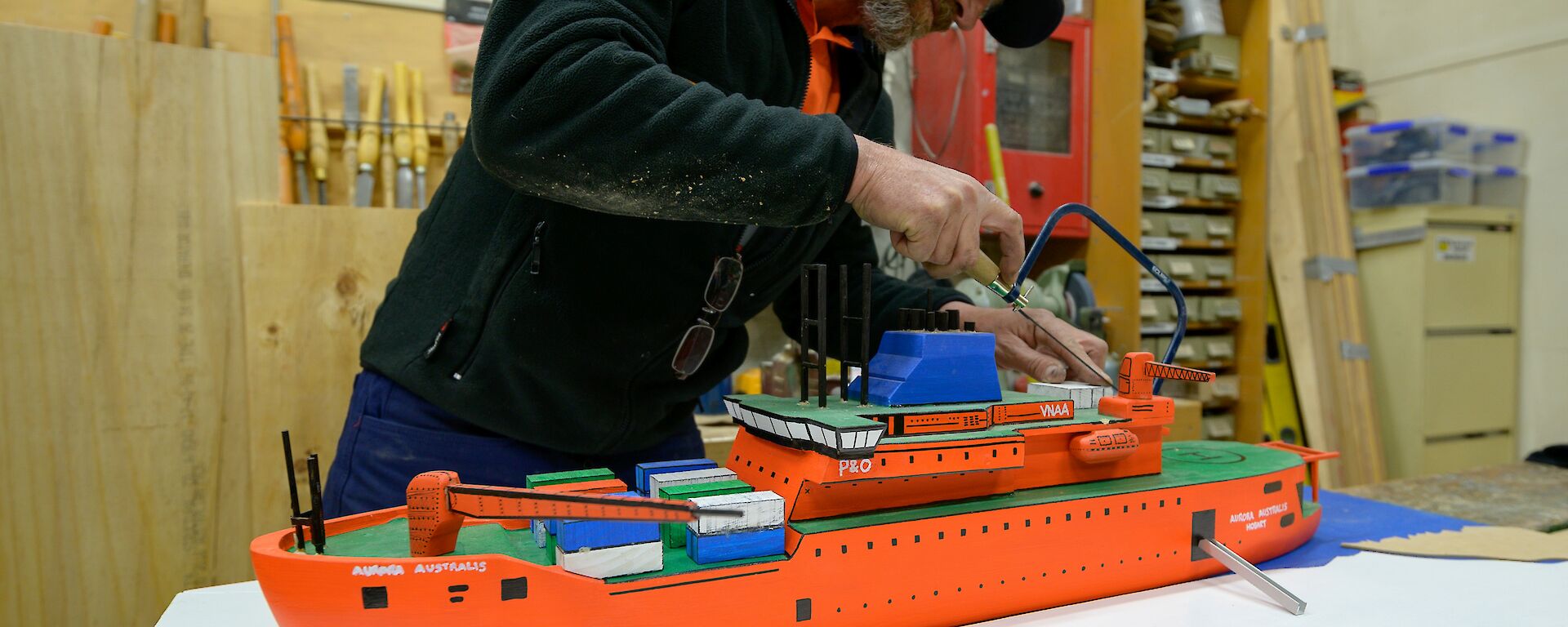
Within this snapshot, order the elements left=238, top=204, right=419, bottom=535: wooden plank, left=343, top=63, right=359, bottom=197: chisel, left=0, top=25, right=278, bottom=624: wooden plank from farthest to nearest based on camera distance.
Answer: left=343, top=63, right=359, bottom=197: chisel, left=238, top=204, right=419, bottom=535: wooden plank, left=0, top=25, right=278, bottom=624: wooden plank

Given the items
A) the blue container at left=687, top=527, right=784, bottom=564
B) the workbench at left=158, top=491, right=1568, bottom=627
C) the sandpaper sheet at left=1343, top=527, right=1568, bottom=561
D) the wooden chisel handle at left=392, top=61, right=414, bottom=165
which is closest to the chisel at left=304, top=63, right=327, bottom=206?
the wooden chisel handle at left=392, top=61, right=414, bottom=165

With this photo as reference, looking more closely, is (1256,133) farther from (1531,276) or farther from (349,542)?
(349,542)

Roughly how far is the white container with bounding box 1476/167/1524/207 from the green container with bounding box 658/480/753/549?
576cm

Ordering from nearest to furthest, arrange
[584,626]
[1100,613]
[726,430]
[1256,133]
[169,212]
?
[584,626] → [1100,613] → [169,212] → [726,430] → [1256,133]

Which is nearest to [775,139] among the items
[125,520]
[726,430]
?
[726,430]

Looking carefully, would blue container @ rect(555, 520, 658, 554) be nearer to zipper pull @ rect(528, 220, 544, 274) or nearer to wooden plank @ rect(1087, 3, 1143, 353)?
zipper pull @ rect(528, 220, 544, 274)

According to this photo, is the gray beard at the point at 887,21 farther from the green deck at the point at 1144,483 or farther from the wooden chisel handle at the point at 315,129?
the wooden chisel handle at the point at 315,129

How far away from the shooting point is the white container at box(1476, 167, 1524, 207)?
16.9 feet

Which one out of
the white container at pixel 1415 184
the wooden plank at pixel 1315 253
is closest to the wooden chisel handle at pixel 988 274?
the wooden plank at pixel 1315 253

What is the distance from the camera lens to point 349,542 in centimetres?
144

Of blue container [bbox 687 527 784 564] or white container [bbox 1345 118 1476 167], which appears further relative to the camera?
white container [bbox 1345 118 1476 167]

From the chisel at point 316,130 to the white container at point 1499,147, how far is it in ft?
20.6

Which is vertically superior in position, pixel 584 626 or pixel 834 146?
pixel 834 146

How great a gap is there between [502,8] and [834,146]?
1.93ft
